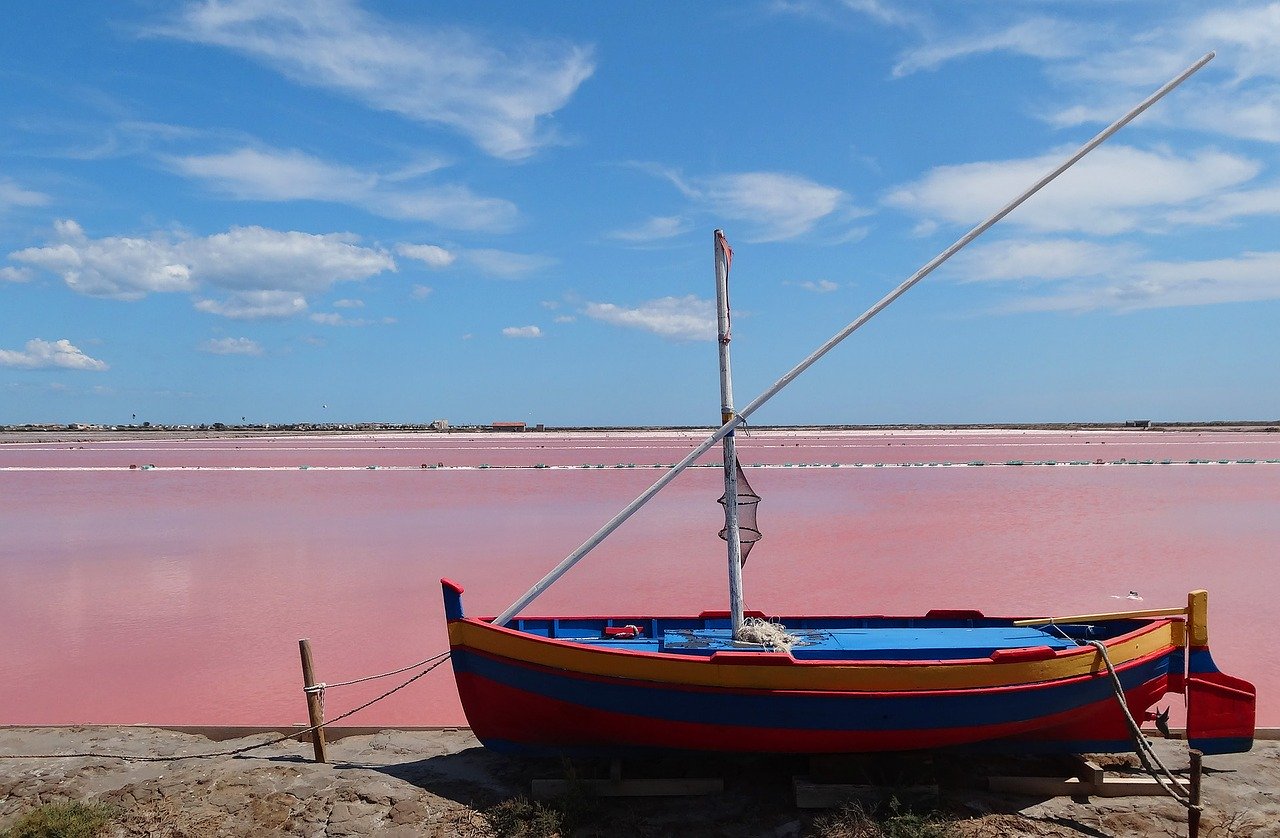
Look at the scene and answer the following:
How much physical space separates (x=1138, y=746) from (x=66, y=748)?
1041cm

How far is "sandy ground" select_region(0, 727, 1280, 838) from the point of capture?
666 centimetres

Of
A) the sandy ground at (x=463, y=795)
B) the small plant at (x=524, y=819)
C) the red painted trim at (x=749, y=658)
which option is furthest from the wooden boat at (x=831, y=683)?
the small plant at (x=524, y=819)

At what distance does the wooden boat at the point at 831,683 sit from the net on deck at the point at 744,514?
46 millimetres

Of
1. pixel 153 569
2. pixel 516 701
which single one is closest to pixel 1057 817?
pixel 516 701

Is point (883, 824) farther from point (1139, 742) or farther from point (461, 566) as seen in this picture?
point (461, 566)

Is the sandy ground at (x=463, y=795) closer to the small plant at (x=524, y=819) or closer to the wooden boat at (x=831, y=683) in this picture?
the small plant at (x=524, y=819)

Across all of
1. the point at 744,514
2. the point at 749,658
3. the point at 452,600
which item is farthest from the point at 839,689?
the point at 452,600

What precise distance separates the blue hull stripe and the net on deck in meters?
1.60

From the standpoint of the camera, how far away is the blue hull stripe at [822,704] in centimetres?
667

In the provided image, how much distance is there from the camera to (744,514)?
8.32 m

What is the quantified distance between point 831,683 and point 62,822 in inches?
254

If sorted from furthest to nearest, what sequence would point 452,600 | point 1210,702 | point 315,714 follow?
1. point 315,714
2. point 1210,702
3. point 452,600

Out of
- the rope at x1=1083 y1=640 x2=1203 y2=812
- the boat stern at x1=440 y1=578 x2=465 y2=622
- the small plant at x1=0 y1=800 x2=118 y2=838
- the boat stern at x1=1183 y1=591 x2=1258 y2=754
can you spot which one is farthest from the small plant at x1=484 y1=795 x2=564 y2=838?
the boat stern at x1=1183 y1=591 x2=1258 y2=754

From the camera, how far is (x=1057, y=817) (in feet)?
22.2
